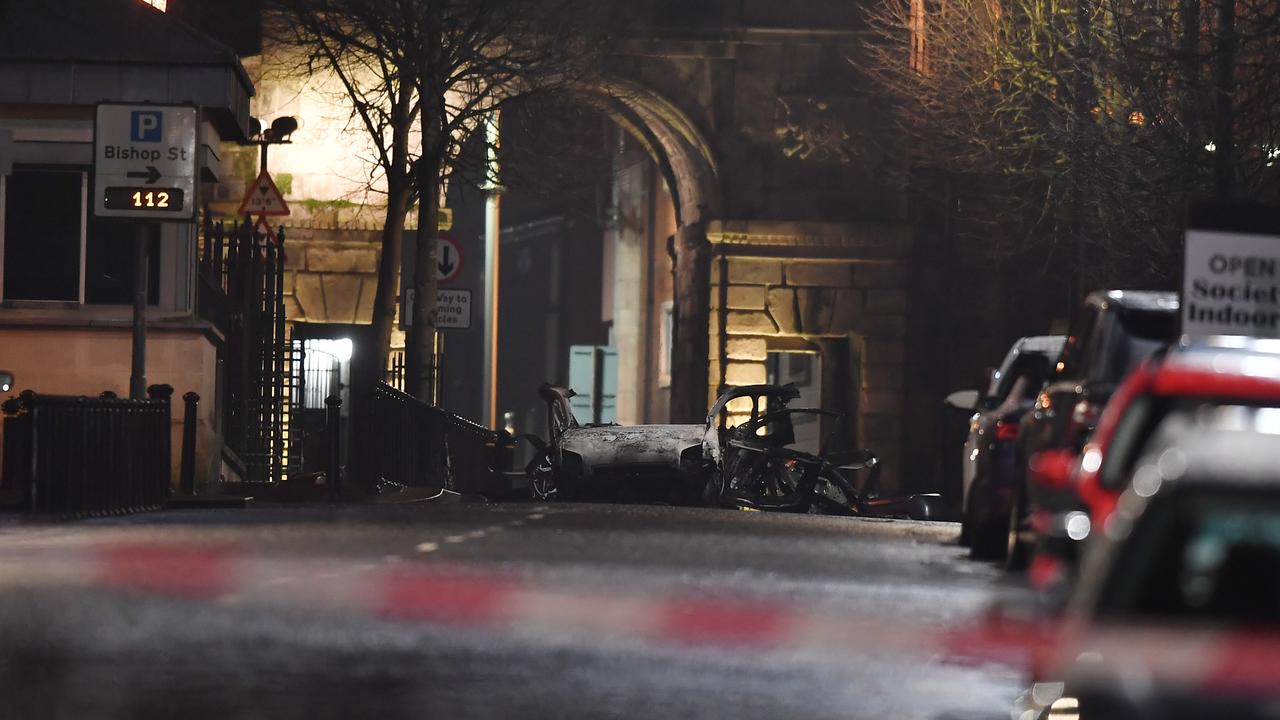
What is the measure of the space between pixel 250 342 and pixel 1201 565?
26.4 meters

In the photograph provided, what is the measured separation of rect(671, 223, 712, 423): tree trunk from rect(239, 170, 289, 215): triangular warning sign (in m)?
10.6

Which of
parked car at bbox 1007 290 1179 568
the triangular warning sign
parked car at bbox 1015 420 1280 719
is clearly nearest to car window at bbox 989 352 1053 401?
parked car at bbox 1007 290 1179 568

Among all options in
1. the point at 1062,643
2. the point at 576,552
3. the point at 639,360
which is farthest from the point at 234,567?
the point at 639,360

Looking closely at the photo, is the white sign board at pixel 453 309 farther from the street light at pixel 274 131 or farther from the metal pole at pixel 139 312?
the metal pole at pixel 139 312

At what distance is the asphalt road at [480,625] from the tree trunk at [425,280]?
606 inches

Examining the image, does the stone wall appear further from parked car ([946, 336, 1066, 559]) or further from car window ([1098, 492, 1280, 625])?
car window ([1098, 492, 1280, 625])

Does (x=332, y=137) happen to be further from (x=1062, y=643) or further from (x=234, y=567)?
(x=1062, y=643)

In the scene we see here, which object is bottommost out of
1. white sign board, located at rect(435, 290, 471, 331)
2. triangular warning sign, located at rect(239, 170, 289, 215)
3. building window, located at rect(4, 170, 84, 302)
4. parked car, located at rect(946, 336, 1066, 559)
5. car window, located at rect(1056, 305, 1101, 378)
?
parked car, located at rect(946, 336, 1066, 559)

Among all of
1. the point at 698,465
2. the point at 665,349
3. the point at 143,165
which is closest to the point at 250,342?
the point at 698,465

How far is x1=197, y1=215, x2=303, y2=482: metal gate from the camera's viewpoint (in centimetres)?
2969

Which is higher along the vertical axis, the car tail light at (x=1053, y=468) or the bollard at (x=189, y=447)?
the car tail light at (x=1053, y=468)

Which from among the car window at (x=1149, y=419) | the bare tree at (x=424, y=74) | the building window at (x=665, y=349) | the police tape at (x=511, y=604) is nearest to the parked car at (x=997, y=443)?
the police tape at (x=511, y=604)

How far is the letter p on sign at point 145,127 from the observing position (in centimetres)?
2248

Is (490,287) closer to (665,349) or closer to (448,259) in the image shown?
(448,259)
